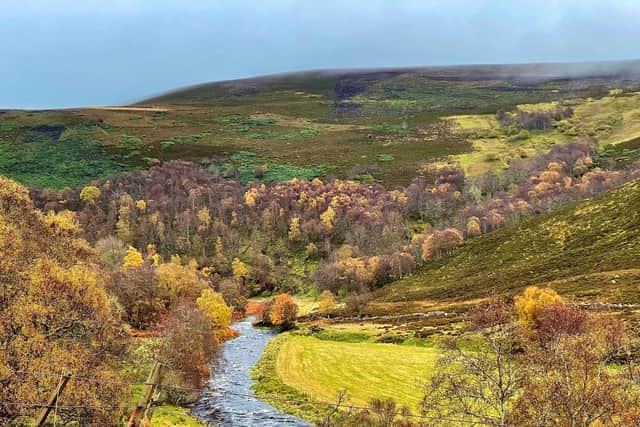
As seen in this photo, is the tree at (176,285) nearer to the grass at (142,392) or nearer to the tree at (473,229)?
the grass at (142,392)

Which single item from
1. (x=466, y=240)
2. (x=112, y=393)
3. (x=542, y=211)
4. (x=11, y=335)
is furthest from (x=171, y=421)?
(x=542, y=211)

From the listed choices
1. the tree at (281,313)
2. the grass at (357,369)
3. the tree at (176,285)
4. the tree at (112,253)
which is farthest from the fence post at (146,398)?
the tree at (112,253)

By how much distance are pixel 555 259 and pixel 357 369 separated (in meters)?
73.1

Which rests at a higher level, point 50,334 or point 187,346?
point 50,334

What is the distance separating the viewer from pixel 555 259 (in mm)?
118750

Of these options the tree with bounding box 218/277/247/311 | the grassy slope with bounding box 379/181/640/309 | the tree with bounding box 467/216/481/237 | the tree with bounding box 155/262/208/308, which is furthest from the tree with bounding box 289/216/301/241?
the tree with bounding box 155/262/208/308

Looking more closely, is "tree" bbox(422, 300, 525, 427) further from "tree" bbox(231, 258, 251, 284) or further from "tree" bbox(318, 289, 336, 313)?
"tree" bbox(231, 258, 251, 284)

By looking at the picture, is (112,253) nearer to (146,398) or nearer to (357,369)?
(357,369)

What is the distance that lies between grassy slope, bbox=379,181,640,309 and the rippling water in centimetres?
4568

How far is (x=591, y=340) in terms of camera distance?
90.7 feet

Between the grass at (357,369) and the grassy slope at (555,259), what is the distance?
29.2m

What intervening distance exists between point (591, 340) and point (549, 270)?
304ft

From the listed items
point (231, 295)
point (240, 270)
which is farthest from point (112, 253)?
point (240, 270)

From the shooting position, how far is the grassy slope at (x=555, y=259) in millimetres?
96031
